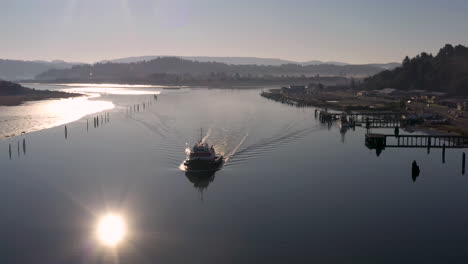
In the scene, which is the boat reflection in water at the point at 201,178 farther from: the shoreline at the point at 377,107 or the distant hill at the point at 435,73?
the distant hill at the point at 435,73

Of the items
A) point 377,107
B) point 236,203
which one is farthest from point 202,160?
point 377,107

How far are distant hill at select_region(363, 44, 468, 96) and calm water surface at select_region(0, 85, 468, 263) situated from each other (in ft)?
241

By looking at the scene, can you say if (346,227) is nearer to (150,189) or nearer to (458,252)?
(458,252)

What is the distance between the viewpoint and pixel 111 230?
27.6 meters

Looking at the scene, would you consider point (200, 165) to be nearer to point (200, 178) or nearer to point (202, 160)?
point (202, 160)

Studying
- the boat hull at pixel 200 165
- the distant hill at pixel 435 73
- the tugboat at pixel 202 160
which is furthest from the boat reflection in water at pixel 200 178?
the distant hill at pixel 435 73

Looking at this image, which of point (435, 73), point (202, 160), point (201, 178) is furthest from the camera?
point (435, 73)

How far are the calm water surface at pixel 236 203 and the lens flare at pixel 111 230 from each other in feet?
1.38

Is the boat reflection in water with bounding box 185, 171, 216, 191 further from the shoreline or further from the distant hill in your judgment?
the distant hill

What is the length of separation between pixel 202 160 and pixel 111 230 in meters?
15.3

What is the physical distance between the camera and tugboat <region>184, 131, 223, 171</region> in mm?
41719

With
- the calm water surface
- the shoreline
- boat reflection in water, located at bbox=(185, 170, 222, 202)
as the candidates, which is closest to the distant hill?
the shoreline

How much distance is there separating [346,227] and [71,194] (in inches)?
719

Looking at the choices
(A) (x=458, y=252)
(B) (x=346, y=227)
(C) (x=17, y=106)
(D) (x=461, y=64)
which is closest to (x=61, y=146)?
(B) (x=346, y=227)
